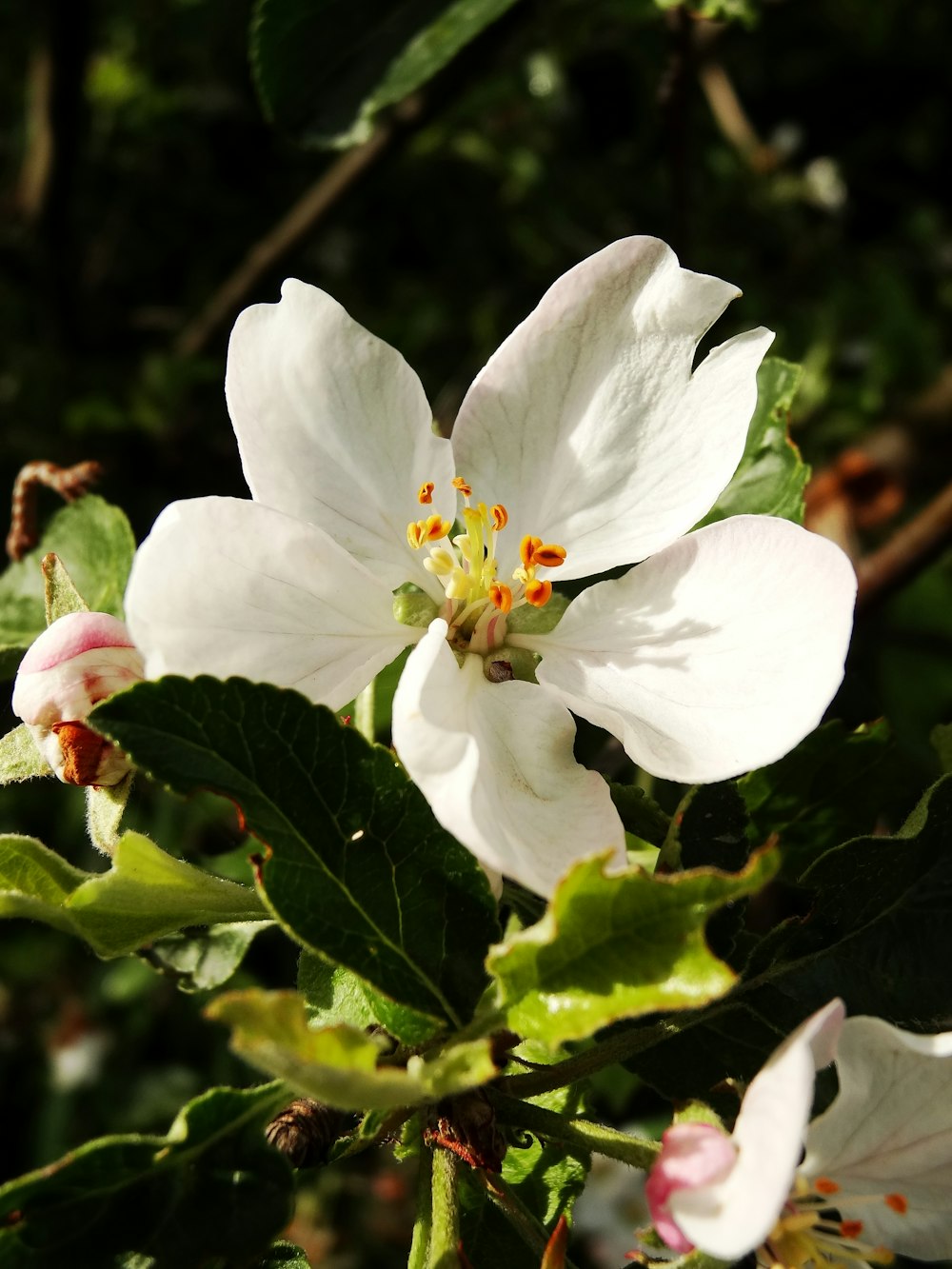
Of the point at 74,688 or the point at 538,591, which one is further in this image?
the point at 538,591

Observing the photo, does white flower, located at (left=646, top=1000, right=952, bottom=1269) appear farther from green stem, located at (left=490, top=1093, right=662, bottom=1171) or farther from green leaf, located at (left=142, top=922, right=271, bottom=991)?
green leaf, located at (left=142, top=922, right=271, bottom=991)

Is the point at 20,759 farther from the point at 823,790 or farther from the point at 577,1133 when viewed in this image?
the point at 823,790

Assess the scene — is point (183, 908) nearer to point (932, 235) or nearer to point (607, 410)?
point (607, 410)

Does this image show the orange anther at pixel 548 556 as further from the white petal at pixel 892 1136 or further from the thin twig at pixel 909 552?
the thin twig at pixel 909 552

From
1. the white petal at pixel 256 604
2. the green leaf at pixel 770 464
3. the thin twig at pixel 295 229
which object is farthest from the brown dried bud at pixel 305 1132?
the thin twig at pixel 295 229

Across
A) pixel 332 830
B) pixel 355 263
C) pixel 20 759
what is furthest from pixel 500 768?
pixel 355 263
